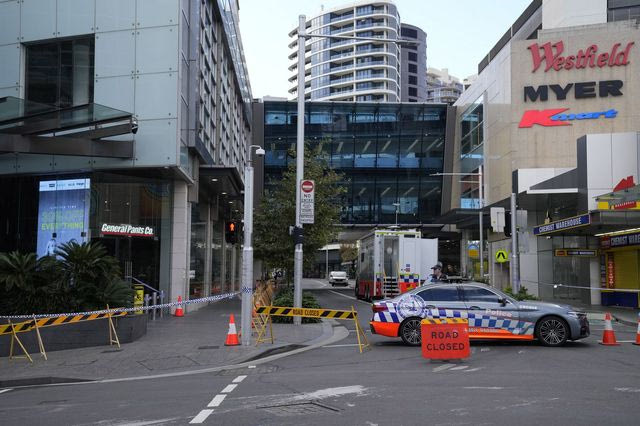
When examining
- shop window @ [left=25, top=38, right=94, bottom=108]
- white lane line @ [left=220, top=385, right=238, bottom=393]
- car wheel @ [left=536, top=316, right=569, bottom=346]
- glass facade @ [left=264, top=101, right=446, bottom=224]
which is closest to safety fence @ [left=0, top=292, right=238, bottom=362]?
white lane line @ [left=220, top=385, right=238, bottom=393]

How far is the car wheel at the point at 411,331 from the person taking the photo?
14.6 metres

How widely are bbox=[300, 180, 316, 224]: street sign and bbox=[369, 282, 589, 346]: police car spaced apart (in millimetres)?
5356

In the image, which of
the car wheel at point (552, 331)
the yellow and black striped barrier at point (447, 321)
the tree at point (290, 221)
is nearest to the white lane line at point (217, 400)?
the yellow and black striped barrier at point (447, 321)

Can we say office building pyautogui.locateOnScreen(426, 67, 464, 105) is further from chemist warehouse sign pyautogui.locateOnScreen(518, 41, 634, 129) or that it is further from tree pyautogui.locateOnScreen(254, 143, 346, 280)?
tree pyautogui.locateOnScreen(254, 143, 346, 280)

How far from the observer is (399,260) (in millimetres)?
29781

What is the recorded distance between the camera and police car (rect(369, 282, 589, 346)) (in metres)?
14.1

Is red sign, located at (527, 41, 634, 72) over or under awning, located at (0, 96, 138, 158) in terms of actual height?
over

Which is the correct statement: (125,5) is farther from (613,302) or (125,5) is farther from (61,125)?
(613,302)

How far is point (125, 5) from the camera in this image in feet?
73.5

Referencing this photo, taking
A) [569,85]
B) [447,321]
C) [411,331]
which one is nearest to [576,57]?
[569,85]

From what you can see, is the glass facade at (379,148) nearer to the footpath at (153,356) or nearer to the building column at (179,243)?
the building column at (179,243)

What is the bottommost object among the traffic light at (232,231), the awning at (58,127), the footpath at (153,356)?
the footpath at (153,356)

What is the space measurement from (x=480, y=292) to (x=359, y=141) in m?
47.0

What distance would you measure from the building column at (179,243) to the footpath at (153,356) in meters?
5.88
